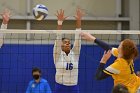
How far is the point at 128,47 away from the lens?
3.35 meters

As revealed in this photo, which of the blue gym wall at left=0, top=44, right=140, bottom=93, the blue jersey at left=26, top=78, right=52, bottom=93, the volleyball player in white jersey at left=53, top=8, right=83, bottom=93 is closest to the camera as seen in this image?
the volleyball player in white jersey at left=53, top=8, right=83, bottom=93

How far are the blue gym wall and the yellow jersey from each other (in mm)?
4548

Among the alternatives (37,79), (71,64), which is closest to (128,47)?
(71,64)

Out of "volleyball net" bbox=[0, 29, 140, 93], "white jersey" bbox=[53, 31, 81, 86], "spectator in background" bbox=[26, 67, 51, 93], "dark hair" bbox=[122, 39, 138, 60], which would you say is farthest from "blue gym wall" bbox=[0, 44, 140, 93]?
"dark hair" bbox=[122, 39, 138, 60]

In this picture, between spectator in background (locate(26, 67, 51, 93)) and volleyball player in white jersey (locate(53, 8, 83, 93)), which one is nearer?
volleyball player in white jersey (locate(53, 8, 83, 93))

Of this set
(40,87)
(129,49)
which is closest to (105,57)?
(129,49)

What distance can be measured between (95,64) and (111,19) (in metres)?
1.53

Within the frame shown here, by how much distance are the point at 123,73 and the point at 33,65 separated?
488 cm

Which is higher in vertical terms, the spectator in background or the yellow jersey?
the yellow jersey

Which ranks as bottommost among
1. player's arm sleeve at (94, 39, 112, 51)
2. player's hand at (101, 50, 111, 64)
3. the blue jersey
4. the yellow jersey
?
the blue jersey

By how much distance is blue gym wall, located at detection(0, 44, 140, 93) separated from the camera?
8.12m

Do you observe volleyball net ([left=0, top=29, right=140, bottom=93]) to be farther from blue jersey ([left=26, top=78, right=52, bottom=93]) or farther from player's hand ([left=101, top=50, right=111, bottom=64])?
player's hand ([left=101, top=50, right=111, bottom=64])

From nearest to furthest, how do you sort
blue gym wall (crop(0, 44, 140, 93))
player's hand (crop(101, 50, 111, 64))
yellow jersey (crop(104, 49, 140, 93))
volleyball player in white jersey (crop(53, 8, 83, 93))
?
yellow jersey (crop(104, 49, 140, 93))
player's hand (crop(101, 50, 111, 64))
volleyball player in white jersey (crop(53, 8, 83, 93))
blue gym wall (crop(0, 44, 140, 93))

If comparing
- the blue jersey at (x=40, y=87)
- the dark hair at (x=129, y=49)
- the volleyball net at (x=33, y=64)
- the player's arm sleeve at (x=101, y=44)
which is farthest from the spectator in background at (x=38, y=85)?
the dark hair at (x=129, y=49)
